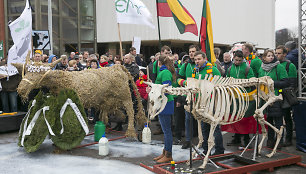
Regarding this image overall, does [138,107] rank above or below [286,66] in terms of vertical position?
below

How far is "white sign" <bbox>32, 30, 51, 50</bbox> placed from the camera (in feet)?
35.0

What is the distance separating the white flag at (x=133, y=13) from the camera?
8.84 meters

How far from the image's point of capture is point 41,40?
422 inches

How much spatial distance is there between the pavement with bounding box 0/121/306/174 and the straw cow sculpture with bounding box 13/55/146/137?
900 mm

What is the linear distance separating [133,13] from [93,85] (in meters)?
2.85

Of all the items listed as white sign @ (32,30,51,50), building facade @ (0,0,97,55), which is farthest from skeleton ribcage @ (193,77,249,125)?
building facade @ (0,0,97,55)

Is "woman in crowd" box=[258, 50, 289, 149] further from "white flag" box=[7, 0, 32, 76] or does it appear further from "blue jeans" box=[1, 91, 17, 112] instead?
"blue jeans" box=[1, 91, 17, 112]

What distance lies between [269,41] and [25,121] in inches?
1130

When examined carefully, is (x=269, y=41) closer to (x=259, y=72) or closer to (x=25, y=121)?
(x=259, y=72)

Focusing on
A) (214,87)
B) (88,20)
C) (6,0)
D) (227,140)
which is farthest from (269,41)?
(214,87)

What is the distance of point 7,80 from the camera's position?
9.61m

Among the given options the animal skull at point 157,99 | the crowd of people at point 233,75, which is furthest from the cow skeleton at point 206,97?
the crowd of people at point 233,75

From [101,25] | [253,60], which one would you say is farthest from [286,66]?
[101,25]

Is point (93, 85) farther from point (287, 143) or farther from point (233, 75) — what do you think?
point (287, 143)
